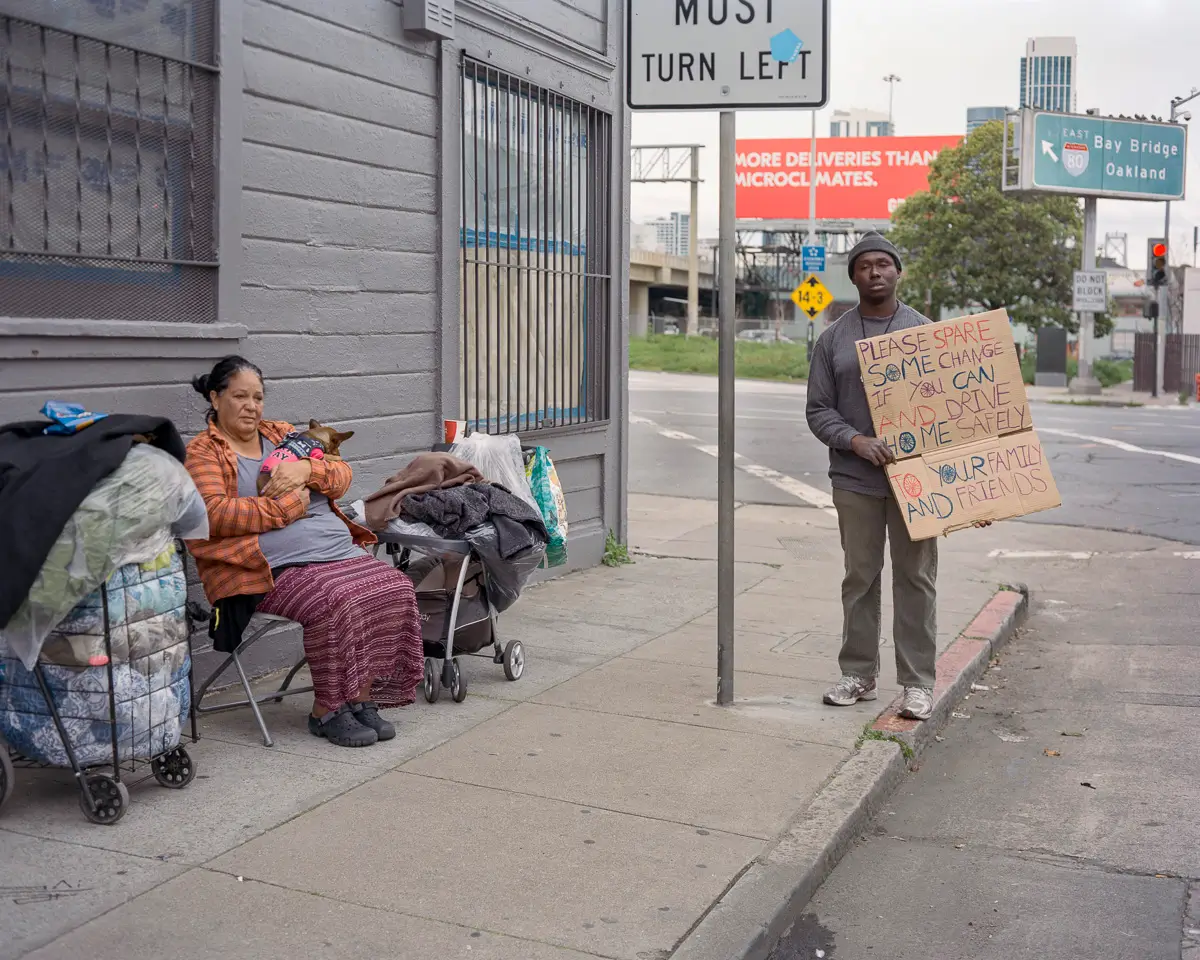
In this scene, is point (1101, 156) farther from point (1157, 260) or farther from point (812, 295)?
point (812, 295)

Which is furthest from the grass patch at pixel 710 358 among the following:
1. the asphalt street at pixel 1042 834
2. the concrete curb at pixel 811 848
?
the concrete curb at pixel 811 848

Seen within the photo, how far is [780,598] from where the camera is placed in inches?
339

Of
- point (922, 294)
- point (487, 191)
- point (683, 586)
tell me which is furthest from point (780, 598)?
point (922, 294)

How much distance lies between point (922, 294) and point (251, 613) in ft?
140

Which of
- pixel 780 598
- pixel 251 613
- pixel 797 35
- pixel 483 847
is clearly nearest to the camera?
pixel 483 847

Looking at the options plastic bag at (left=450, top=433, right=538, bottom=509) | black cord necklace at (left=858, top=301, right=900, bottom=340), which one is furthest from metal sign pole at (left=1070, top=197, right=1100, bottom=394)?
plastic bag at (left=450, top=433, right=538, bottom=509)

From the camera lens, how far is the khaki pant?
19.2ft

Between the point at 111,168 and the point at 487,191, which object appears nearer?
the point at 111,168

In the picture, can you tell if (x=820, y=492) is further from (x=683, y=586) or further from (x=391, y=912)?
(x=391, y=912)

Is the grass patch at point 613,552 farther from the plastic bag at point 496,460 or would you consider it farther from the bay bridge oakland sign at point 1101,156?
the bay bridge oakland sign at point 1101,156

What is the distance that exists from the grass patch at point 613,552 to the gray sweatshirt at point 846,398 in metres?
3.68

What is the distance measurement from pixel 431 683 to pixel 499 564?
58 centimetres

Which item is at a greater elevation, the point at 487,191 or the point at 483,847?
the point at 487,191

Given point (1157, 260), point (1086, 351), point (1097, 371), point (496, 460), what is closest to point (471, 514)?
point (496, 460)
